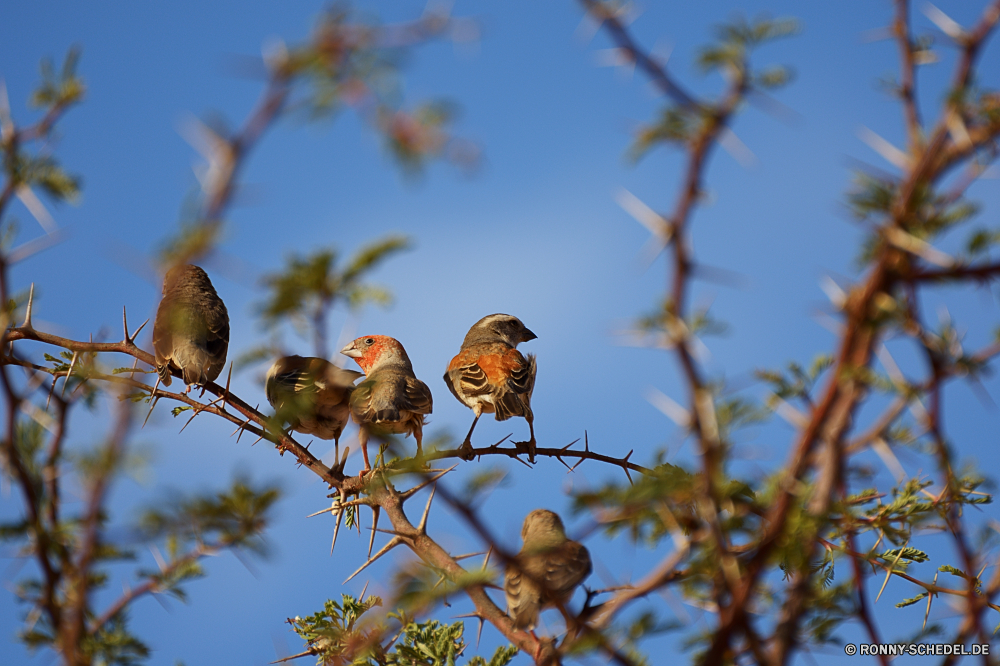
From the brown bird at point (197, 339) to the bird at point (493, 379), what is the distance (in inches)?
86.3

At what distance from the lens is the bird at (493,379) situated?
7.38m

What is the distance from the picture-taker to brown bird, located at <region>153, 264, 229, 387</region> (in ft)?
19.1

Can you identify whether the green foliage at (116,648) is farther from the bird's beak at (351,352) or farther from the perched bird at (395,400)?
the bird's beak at (351,352)

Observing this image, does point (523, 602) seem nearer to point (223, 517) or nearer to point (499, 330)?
point (223, 517)

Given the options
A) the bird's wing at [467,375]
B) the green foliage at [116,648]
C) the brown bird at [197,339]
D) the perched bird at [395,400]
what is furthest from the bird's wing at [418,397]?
the green foliage at [116,648]

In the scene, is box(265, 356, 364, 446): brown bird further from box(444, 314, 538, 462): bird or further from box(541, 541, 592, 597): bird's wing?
box(541, 541, 592, 597): bird's wing

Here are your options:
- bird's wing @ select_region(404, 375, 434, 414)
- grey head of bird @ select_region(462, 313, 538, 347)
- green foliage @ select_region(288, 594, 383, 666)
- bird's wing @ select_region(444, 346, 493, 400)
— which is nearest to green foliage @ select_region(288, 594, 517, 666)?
green foliage @ select_region(288, 594, 383, 666)

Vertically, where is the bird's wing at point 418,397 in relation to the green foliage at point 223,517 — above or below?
above

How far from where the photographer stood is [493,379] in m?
7.64

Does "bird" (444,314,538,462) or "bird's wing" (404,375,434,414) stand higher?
"bird" (444,314,538,462)

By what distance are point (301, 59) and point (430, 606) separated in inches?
65.9

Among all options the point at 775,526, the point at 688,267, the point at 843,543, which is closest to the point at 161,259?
the point at 688,267

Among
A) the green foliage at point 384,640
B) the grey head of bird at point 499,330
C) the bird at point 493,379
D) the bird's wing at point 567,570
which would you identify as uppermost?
the grey head of bird at point 499,330

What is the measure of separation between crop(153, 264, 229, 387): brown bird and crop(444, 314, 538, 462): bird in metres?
2.19
